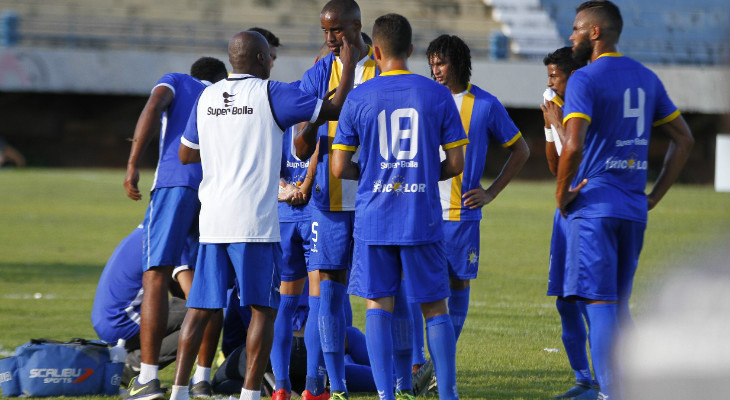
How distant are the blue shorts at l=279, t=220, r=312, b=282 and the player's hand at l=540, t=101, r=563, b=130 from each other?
1.57 meters

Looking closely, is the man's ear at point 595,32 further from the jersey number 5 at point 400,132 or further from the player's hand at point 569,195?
the jersey number 5 at point 400,132

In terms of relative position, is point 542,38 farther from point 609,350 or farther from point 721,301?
point 721,301

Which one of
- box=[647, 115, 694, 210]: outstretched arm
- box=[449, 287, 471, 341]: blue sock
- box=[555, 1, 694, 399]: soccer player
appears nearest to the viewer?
box=[555, 1, 694, 399]: soccer player

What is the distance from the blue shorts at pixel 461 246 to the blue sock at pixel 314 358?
894 millimetres

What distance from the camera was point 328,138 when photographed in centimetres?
552

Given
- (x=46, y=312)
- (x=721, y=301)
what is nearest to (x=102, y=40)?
(x=46, y=312)

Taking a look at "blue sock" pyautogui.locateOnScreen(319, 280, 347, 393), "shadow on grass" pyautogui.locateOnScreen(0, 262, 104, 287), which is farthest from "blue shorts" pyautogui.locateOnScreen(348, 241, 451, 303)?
"shadow on grass" pyautogui.locateOnScreen(0, 262, 104, 287)

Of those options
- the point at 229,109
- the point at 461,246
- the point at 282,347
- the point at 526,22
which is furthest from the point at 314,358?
the point at 526,22

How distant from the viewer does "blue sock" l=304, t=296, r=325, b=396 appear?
17.6 ft

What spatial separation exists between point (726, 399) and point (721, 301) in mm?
446

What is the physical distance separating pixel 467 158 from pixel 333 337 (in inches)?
57.8

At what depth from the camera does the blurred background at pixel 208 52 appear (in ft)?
111

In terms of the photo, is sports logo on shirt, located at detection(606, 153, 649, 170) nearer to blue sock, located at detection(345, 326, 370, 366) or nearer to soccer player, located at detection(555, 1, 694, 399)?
soccer player, located at detection(555, 1, 694, 399)

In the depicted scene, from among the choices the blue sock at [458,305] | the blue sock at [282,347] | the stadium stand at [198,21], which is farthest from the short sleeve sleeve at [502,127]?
the stadium stand at [198,21]
